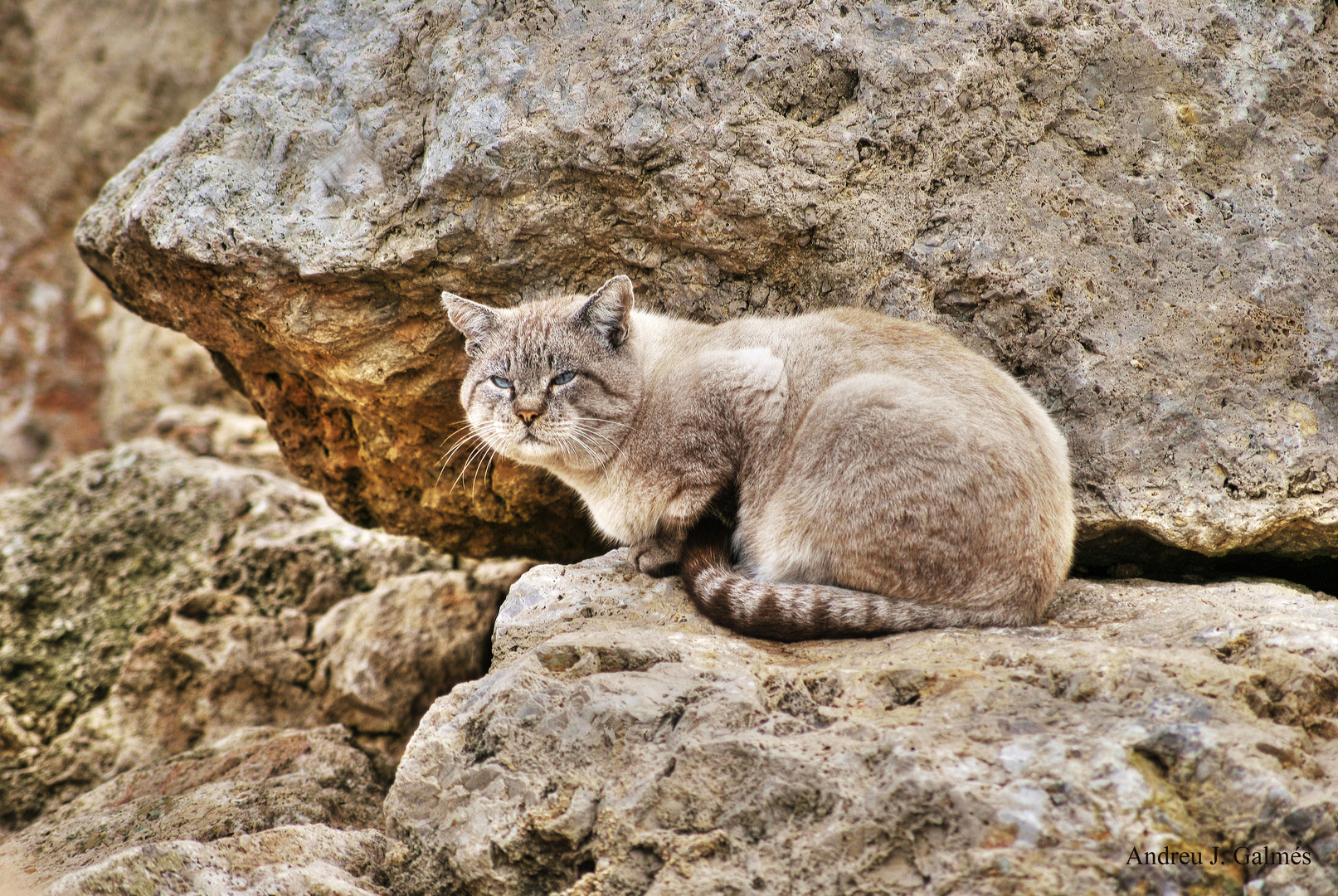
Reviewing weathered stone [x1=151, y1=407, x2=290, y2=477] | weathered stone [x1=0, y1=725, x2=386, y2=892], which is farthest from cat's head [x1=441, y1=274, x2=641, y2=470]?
weathered stone [x1=151, y1=407, x2=290, y2=477]

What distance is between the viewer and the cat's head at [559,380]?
3.85 metres

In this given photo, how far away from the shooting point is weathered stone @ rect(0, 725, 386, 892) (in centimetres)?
346

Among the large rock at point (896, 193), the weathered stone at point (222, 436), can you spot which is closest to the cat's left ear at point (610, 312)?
the large rock at point (896, 193)

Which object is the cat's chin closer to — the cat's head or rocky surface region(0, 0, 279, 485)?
the cat's head

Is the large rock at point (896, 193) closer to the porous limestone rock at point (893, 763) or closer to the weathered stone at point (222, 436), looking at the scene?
the porous limestone rock at point (893, 763)

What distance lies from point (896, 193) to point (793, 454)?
4.61 feet

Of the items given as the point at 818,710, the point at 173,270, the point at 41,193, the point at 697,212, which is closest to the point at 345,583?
the point at 173,270

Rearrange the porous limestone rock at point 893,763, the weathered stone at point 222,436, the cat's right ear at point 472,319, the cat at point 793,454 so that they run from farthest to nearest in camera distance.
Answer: the weathered stone at point 222,436
the cat's right ear at point 472,319
the cat at point 793,454
the porous limestone rock at point 893,763

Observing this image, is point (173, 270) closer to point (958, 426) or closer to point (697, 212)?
point (697, 212)

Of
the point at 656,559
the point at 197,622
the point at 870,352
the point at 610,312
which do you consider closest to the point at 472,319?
the point at 610,312

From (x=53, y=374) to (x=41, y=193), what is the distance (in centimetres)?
186

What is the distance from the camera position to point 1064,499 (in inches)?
134

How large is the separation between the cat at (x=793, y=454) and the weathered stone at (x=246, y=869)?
147 cm

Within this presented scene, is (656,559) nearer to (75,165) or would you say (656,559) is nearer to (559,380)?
(559,380)
